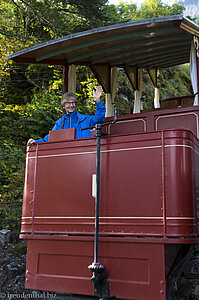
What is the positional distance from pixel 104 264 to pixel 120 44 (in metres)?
4.00

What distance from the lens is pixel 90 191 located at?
149 inches

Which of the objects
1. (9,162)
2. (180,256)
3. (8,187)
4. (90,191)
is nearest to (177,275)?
(180,256)

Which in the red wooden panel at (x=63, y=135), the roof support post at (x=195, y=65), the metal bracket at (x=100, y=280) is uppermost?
the roof support post at (x=195, y=65)

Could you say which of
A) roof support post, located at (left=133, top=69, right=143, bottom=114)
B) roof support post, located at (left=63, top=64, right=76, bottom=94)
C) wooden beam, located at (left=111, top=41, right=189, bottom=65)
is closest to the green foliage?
roof support post, located at (left=133, top=69, right=143, bottom=114)

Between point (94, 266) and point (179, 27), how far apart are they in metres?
3.67

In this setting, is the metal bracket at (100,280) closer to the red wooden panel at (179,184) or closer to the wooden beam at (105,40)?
the red wooden panel at (179,184)

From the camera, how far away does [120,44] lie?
19.0ft

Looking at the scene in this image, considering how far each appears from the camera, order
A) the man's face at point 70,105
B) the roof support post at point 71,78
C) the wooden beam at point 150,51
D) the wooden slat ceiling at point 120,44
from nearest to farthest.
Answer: the man's face at point 70,105 → the wooden slat ceiling at point 120,44 → the roof support post at point 71,78 → the wooden beam at point 150,51

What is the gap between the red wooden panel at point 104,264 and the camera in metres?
3.26

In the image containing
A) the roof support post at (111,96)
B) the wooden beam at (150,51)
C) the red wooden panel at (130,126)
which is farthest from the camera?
the roof support post at (111,96)

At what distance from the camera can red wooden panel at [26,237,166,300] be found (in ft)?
10.7

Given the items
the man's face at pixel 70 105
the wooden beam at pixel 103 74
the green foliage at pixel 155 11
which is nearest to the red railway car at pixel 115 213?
the man's face at pixel 70 105

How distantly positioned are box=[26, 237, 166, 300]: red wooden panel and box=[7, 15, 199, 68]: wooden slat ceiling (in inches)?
129

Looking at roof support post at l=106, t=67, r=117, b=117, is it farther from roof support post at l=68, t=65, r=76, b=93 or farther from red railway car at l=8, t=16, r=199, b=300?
red railway car at l=8, t=16, r=199, b=300
